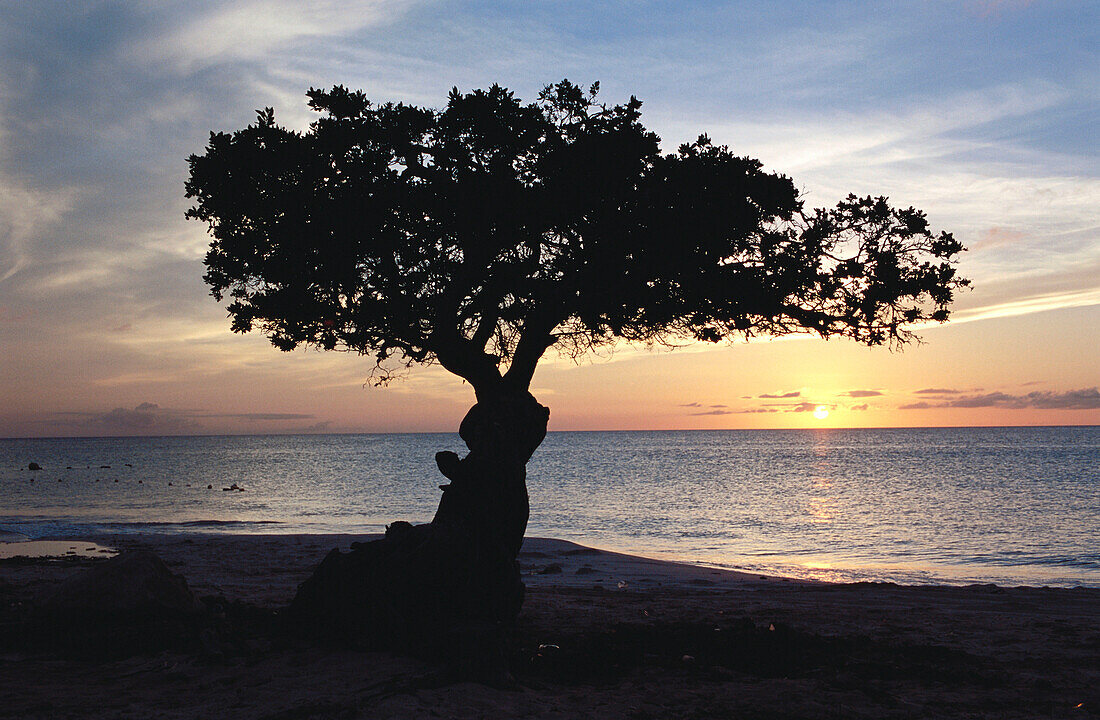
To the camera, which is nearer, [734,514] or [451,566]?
[451,566]

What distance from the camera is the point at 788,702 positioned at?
24.5 feet

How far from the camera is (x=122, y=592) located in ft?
33.0

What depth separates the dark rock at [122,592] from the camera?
390 inches

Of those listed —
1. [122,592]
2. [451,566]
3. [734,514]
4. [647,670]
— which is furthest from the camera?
[734,514]

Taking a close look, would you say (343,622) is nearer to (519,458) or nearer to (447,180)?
(519,458)

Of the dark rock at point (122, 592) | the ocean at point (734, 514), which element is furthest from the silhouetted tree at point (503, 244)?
the ocean at point (734, 514)

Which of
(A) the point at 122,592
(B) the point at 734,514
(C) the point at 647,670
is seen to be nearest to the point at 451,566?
(C) the point at 647,670

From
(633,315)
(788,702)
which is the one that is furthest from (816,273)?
(788,702)

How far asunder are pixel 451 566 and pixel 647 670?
2707mm

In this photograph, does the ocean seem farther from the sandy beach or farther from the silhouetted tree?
the silhouetted tree

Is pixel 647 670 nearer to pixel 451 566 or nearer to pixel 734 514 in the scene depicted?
pixel 451 566

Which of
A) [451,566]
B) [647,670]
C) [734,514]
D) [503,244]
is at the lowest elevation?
[734,514]

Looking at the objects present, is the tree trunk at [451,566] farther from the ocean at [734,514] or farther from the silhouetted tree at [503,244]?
the ocean at [734,514]

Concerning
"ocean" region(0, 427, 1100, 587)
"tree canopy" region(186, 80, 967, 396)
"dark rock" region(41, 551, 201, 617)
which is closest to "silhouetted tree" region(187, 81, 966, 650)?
"tree canopy" region(186, 80, 967, 396)
